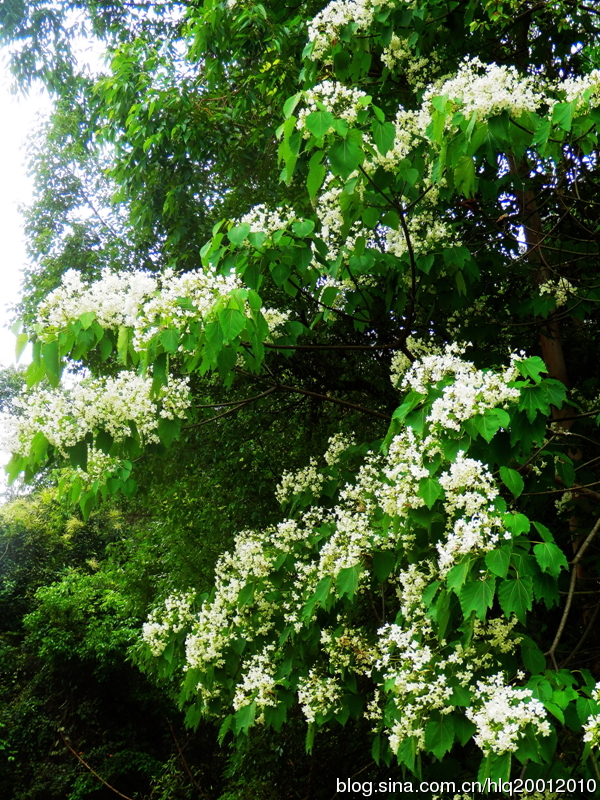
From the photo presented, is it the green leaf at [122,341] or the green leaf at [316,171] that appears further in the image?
the green leaf at [122,341]

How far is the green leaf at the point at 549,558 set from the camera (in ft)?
6.00

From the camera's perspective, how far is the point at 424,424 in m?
2.19

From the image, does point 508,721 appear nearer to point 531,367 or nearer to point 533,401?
point 533,401

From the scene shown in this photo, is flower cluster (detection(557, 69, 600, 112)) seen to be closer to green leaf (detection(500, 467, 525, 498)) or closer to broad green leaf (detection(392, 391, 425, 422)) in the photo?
broad green leaf (detection(392, 391, 425, 422))

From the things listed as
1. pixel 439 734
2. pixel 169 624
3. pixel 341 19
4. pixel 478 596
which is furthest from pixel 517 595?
pixel 341 19

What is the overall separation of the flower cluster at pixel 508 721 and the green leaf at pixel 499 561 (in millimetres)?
336

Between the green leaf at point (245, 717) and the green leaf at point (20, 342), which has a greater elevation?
the green leaf at point (20, 342)

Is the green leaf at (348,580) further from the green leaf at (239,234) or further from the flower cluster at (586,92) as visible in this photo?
the flower cluster at (586,92)

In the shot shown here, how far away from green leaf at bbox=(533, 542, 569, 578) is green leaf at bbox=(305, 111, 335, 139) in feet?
4.54

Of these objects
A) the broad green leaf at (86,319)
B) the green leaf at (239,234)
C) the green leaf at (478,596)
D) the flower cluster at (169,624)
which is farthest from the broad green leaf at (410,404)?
the flower cluster at (169,624)

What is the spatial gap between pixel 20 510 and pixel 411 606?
969 cm

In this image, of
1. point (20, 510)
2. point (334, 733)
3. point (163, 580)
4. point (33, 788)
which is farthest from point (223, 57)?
point (20, 510)

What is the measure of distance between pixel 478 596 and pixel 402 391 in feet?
4.80

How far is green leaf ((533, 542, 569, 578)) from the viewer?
183 centimetres
